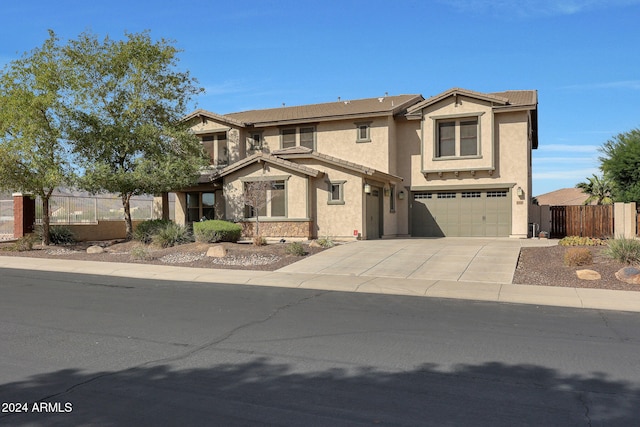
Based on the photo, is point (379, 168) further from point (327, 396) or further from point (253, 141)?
point (327, 396)

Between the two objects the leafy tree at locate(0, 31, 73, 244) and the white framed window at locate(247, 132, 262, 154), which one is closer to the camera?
the leafy tree at locate(0, 31, 73, 244)

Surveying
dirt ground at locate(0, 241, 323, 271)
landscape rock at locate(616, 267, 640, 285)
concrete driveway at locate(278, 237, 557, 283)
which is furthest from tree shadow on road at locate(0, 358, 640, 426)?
dirt ground at locate(0, 241, 323, 271)

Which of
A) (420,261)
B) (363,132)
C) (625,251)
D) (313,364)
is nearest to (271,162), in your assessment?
(363,132)

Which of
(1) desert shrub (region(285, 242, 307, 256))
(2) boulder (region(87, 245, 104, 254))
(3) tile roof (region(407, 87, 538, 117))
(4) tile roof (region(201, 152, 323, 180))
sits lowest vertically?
(2) boulder (region(87, 245, 104, 254))

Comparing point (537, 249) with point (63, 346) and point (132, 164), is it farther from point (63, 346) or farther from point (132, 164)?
point (132, 164)

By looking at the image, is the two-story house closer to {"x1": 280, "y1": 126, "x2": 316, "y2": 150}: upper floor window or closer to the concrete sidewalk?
{"x1": 280, "y1": 126, "x2": 316, "y2": 150}: upper floor window

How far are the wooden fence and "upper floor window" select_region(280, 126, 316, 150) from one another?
13.0 metres

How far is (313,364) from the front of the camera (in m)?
6.08

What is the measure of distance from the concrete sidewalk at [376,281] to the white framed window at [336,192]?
A: 495 centimetres

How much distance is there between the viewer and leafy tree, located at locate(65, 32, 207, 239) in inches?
856

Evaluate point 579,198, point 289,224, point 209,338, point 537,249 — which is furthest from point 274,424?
point 579,198

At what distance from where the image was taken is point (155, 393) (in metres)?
5.05

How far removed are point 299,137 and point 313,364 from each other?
22.1 metres

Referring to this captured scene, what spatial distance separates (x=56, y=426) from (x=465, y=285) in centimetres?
1029
